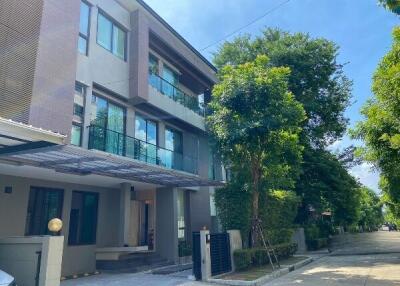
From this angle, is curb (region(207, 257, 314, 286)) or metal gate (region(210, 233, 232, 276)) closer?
curb (region(207, 257, 314, 286))

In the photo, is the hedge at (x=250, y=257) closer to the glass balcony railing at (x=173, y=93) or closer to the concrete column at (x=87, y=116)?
the concrete column at (x=87, y=116)

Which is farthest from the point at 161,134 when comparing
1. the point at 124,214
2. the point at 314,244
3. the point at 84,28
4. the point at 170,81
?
the point at 314,244

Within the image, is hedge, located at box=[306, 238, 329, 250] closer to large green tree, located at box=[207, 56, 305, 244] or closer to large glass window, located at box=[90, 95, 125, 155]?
large green tree, located at box=[207, 56, 305, 244]

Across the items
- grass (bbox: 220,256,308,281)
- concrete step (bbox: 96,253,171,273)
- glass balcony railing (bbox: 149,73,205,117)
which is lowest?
grass (bbox: 220,256,308,281)

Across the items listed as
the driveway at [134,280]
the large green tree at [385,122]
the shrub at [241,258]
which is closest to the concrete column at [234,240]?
the shrub at [241,258]

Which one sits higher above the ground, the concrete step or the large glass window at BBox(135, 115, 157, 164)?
the large glass window at BBox(135, 115, 157, 164)

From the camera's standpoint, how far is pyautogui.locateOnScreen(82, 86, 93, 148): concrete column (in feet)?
39.0

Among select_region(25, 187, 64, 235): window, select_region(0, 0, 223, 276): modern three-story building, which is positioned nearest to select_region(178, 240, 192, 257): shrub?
select_region(0, 0, 223, 276): modern three-story building

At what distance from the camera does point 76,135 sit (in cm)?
1177

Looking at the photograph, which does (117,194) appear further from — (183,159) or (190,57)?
(190,57)

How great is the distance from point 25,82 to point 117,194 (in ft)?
19.9

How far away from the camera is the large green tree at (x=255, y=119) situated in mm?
12883

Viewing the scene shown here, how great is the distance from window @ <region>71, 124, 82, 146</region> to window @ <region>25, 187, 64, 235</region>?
1989mm

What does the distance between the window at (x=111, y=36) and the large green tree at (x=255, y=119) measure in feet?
15.6
